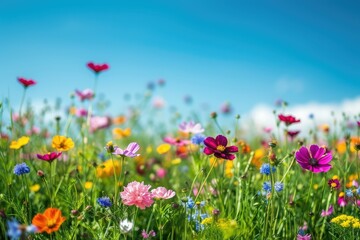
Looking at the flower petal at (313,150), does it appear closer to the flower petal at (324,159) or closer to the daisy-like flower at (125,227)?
the flower petal at (324,159)

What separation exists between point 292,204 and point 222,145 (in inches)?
18.9

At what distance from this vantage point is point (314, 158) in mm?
1793

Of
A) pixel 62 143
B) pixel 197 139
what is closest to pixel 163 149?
pixel 197 139

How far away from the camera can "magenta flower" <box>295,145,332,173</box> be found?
1.74 meters

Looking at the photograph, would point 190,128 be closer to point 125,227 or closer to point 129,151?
point 129,151

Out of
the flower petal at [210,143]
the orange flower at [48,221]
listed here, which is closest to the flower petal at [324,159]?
the flower petal at [210,143]

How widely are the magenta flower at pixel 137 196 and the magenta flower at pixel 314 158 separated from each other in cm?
62

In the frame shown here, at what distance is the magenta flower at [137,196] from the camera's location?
1565 mm

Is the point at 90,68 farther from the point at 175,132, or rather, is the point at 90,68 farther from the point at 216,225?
the point at 175,132

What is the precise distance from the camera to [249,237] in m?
1.82

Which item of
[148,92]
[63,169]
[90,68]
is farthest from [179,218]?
[148,92]

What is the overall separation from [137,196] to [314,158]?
29.5 inches

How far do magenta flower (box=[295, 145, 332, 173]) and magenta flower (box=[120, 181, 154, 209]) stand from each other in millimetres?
620

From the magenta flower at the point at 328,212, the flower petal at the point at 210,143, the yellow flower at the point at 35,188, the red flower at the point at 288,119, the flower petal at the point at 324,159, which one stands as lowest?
the yellow flower at the point at 35,188
